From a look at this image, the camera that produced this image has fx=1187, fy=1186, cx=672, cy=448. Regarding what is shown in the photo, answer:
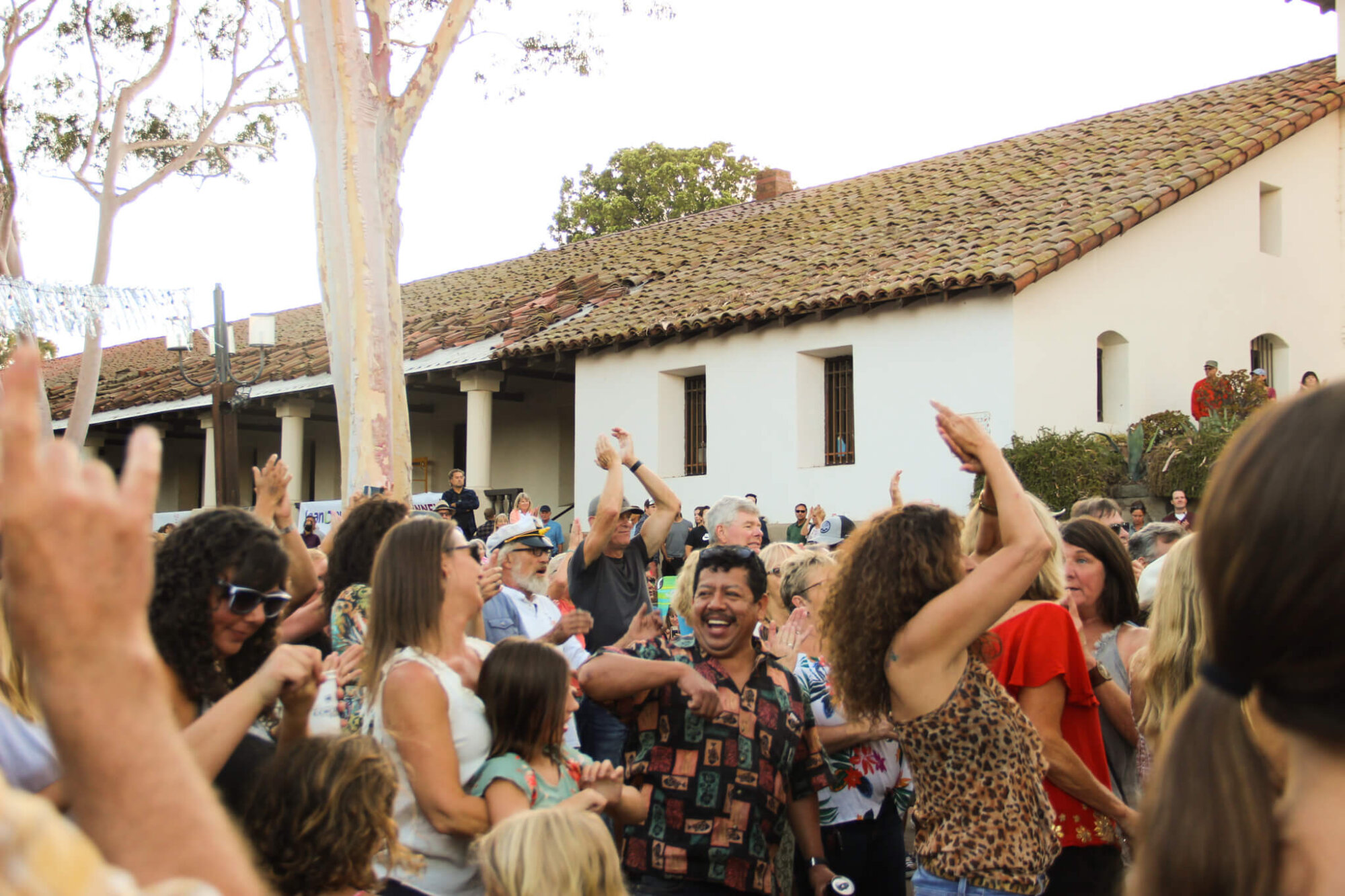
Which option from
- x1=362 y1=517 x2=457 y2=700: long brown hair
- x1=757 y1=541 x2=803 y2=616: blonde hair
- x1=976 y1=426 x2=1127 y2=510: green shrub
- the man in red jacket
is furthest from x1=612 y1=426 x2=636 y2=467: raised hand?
the man in red jacket

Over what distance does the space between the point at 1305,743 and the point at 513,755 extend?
2.38 meters

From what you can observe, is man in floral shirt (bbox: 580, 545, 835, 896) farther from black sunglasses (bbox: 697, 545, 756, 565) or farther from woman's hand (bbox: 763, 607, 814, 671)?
woman's hand (bbox: 763, 607, 814, 671)

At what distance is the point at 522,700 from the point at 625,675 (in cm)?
43

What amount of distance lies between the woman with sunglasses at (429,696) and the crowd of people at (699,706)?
11 mm

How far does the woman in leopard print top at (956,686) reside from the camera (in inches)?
122

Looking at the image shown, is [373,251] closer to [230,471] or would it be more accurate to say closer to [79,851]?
[230,471]

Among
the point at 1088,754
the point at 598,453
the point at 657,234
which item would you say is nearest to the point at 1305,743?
the point at 1088,754

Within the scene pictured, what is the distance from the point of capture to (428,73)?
40.1 feet

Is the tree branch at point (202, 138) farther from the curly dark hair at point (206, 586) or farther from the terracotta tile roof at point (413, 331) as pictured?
the curly dark hair at point (206, 586)

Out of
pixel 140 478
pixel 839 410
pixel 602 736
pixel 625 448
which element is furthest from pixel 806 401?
pixel 140 478

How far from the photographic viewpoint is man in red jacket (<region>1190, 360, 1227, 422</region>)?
1514 cm

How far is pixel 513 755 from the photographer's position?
3.33 metres

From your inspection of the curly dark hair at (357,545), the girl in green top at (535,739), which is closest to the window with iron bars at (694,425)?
the curly dark hair at (357,545)

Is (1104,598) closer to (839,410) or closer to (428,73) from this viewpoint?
(428,73)
